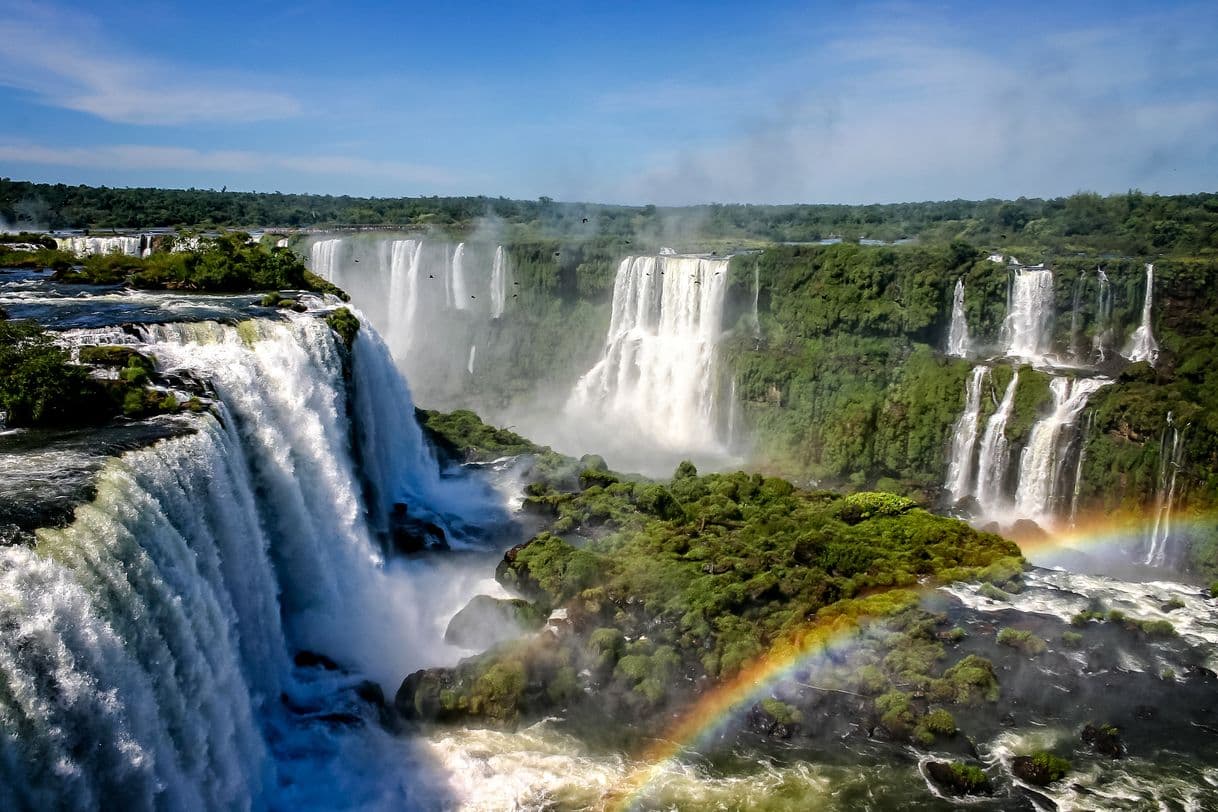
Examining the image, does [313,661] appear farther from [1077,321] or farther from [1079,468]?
[1077,321]

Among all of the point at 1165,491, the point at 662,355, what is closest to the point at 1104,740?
the point at 1165,491

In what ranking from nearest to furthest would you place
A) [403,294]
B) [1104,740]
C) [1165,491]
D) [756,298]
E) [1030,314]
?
[1104,740]
[1165,491]
[1030,314]
[756,298]
[403,294]

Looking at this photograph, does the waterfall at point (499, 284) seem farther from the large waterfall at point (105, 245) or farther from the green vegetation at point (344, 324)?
the green vegetation at point (344, 324)

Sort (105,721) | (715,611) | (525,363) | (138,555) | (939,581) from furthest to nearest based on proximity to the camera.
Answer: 1. (525,363)
2. (939,581)
3. (715,611)
4. (138,555)
5. (105,721)

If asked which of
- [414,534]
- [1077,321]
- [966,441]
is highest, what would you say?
[1077,321]

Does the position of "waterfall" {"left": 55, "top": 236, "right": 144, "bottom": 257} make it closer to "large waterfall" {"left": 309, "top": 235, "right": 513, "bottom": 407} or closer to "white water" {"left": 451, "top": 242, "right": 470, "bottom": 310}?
"large waterfall" {"left": 309, "top": 235, "right": 513, "bottom": 407}

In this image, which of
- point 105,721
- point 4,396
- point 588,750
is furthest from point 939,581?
point 4,396

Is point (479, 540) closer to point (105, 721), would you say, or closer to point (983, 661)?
point (983, 661)
